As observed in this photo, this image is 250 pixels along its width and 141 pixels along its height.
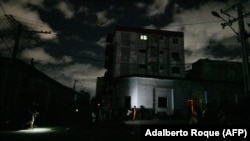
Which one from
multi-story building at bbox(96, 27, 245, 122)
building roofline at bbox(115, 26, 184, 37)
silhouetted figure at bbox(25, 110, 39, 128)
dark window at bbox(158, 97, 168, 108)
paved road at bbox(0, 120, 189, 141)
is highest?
building roofline at bbox(115, 26, 184, 37)

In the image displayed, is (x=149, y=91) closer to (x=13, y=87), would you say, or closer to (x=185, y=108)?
(x=185, y=108)

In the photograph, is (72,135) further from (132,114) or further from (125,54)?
(125,54)

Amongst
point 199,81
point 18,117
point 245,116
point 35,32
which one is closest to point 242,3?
point 245,116

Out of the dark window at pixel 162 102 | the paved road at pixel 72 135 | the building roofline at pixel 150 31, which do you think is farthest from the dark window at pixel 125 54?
the paved road at pixel 72 135

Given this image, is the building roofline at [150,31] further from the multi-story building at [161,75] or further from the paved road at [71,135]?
the paved road at [71,135]

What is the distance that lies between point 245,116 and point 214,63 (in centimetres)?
2956

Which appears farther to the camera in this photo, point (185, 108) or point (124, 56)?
point (124, 56)

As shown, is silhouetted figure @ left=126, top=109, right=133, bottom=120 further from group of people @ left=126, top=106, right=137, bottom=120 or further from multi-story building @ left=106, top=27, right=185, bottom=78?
multi-story building @ left=106, top=27, right=185, bottom=78

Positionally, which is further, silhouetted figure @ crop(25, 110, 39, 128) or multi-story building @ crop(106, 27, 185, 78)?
multi-story building @ crop(106, 27, 185, 78)

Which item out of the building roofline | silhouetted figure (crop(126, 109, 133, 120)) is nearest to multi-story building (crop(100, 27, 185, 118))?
the building roofline

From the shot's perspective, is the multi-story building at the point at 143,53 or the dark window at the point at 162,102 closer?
the dark window at the point at 162,102

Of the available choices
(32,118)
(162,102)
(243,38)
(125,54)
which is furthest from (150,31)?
(32,118)

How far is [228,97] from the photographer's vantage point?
1371 inches

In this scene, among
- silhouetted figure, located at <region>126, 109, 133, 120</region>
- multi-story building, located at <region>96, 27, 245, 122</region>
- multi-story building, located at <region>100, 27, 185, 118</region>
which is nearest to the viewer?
silhouetted figure, located at <region>126, 109, 133, 120</region>
